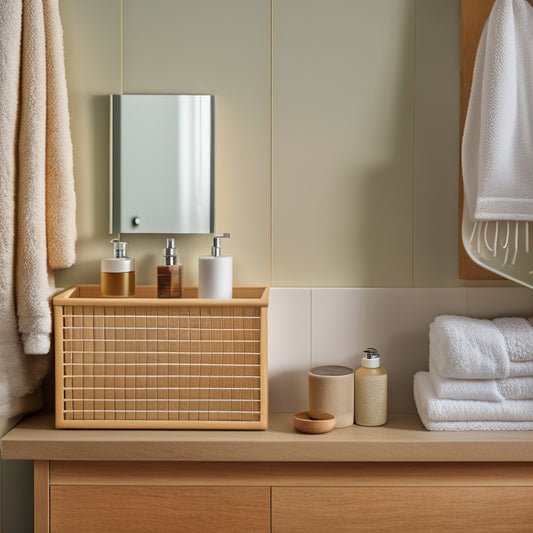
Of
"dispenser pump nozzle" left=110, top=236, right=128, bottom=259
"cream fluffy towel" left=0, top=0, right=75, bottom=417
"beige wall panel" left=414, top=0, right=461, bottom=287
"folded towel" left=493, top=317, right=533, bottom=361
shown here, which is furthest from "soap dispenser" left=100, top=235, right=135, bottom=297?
"folded towel" left=493, top=317, right=533, bottom=361

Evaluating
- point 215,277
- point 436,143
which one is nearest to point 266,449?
point 215,277

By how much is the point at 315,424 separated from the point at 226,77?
0.72 meters

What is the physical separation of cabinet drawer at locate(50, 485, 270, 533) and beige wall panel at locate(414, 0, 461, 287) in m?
0.57

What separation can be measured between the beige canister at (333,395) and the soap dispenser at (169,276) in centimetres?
32

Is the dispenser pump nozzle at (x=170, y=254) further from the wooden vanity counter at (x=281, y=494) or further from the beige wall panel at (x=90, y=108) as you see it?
the wooden vanity counter at (x=281, y=494)

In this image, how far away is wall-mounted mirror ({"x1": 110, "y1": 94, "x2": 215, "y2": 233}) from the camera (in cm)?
135

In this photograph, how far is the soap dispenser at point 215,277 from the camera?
4.11 feet

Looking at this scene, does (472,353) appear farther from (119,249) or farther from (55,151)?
(55,151)

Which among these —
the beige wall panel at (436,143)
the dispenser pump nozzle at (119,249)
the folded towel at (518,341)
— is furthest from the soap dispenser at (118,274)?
the folded towel at (518,341)

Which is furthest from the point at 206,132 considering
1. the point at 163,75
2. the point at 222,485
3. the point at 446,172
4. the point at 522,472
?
the point at 522,472

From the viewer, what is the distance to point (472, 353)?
1201 mm

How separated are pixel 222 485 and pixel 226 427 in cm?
10

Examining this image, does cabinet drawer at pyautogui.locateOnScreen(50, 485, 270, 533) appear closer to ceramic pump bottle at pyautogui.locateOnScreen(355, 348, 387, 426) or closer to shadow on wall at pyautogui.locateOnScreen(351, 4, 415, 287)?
ceramic pump bottle at pyautogui.locateOnScreen(355, 348, 387, 426)

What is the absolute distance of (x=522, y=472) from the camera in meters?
1.18
